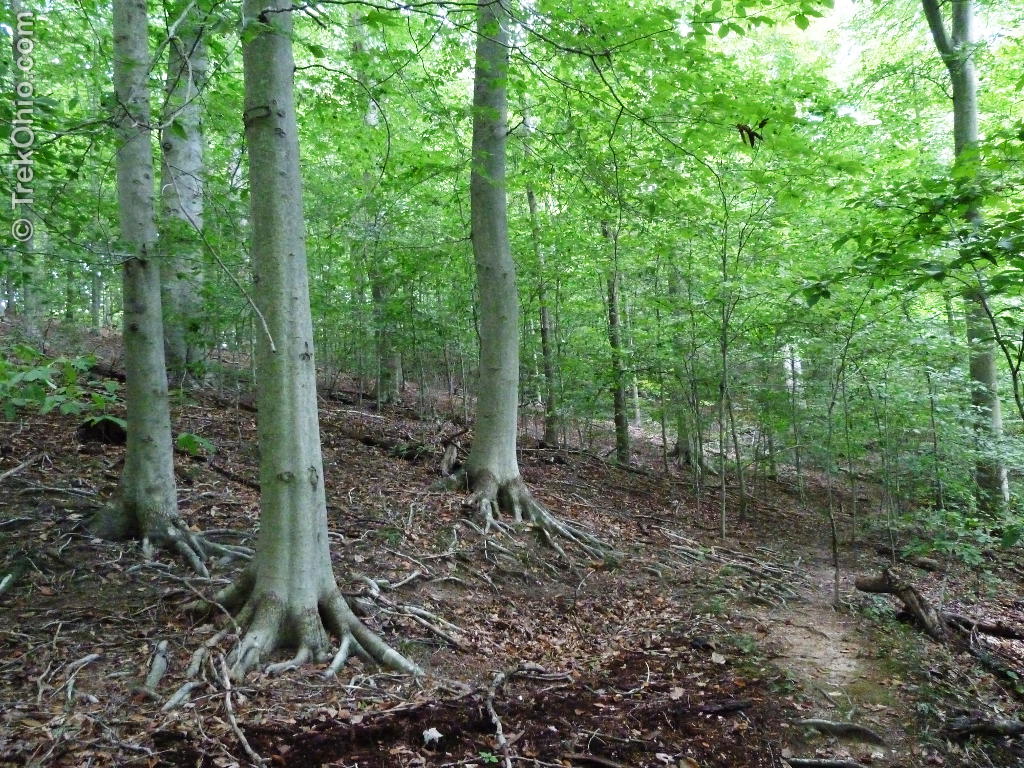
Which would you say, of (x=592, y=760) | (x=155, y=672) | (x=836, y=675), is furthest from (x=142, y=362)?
(x=836, y=675)

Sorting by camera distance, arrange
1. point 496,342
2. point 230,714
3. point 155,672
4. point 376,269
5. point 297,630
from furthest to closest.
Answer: point 376,269 → point 496,342 → point 297,630 → point 155,672 → point 230,714

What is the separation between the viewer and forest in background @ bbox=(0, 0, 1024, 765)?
12.4 ft

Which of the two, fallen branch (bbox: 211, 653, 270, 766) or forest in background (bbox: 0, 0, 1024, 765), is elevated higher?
forest in background (bbox: 0, 0, 1024, 765)

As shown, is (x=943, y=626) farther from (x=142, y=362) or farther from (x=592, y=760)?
(x=142, y=362)

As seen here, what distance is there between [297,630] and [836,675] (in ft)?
12.2

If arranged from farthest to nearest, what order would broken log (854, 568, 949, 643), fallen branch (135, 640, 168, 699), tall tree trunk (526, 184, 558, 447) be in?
tall tree trunk (526, 184, 558, 447)
broken log (854, 568, 949, 643)
fallen branch (135, 640, 168, 699)

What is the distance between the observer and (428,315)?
33.4 feet

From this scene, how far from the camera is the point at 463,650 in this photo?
438 cm

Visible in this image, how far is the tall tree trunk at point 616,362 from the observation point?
408 inches

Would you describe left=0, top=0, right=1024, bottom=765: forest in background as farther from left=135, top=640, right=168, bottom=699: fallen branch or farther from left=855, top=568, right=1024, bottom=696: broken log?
left=135, top=640, right=168, bottom=699: fallen branch

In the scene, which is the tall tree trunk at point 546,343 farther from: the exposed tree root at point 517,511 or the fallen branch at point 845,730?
the fallen branch at point 845,730

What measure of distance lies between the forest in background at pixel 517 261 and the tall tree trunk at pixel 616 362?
68 millimetres

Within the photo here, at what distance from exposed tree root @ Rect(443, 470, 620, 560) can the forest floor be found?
0.23 meters

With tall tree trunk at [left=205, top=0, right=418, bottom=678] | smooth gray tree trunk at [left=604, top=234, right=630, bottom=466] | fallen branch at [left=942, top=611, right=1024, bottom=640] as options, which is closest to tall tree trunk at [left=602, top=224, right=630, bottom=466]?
smooth gray tree trunk at [left=604, top=234, right=630, bottom=466]
